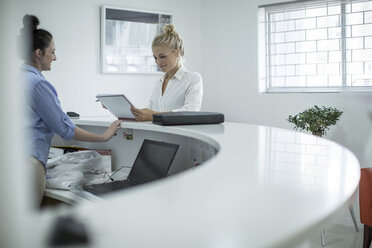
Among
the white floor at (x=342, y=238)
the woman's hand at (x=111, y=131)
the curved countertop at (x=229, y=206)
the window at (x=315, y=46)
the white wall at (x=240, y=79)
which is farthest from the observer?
the white wall at (x=240, y=79)

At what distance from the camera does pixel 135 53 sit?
4.42 metres

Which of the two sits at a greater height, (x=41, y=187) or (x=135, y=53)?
(x=135, y=53)

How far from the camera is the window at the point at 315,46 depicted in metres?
4.02

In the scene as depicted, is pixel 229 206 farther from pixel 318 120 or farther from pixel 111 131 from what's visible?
pixel 318 120

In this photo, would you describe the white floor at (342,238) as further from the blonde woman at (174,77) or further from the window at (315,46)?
the blonde woman at (174,77)

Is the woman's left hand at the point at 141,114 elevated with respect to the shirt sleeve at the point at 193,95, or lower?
lower

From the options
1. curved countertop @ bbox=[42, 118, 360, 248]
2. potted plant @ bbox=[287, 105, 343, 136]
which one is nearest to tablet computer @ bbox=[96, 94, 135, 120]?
curved countertop @ bbox=[42, 118, 360, 248]

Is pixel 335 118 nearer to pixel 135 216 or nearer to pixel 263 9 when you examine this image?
pixel 263 9

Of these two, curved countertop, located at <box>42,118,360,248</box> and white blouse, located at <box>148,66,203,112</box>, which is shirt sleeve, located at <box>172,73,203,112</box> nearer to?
white blouse, located at <box>148,66,203,112</box>

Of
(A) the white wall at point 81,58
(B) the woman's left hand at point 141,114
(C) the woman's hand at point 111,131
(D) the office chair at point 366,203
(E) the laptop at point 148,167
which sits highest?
(A) the white wall at point 81,58

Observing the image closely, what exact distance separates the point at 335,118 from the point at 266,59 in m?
1.16

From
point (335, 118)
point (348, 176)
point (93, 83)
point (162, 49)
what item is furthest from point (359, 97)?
point (93, 83)

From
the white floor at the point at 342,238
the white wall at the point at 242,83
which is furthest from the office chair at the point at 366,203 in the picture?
the white wall at the point at 242,83

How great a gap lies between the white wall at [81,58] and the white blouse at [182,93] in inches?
55.9
